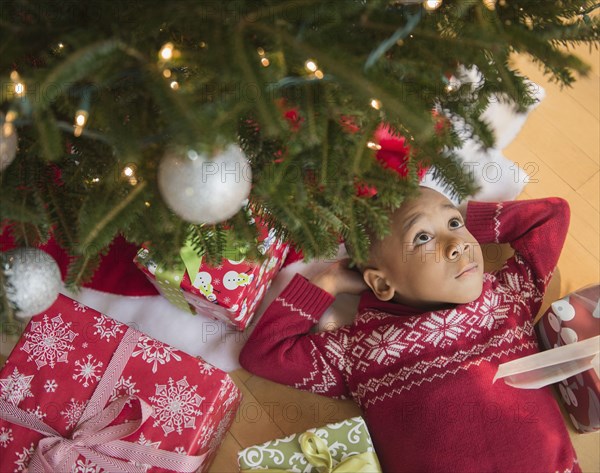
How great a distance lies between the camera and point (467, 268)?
1069 millimetres

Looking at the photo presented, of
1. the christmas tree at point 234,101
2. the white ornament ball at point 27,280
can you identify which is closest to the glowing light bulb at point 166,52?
the christmas tree at point 234,101

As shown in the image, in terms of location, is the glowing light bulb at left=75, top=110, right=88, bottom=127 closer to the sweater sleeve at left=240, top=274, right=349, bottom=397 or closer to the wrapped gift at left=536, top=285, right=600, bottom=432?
the sweater sleeve at left=240, top=274, right=349, bottom=397

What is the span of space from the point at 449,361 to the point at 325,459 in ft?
1.00

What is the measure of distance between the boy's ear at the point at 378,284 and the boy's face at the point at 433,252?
0.12 feet

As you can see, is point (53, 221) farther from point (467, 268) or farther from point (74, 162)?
point (467, 268)

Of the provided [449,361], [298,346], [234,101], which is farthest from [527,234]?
[234,101]

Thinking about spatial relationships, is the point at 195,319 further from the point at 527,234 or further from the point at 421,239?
the point at 527,234

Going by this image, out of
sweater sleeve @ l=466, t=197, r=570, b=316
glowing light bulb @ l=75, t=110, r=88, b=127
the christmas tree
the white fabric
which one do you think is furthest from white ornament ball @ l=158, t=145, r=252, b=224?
sweater sleeve @ l=466, t=197, r=570, b=316

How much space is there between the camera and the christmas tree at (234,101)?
581 mm

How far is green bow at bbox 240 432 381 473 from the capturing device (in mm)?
1011

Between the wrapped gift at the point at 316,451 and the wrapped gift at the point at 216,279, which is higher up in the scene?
the wrapped gift at the point at 216,279

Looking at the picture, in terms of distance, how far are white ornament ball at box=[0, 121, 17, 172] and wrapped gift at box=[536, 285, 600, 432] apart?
3.26ft

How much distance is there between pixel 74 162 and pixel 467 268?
71 cm

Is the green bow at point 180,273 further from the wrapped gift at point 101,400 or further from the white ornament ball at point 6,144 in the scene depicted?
the white ornament ball at point 6,144
